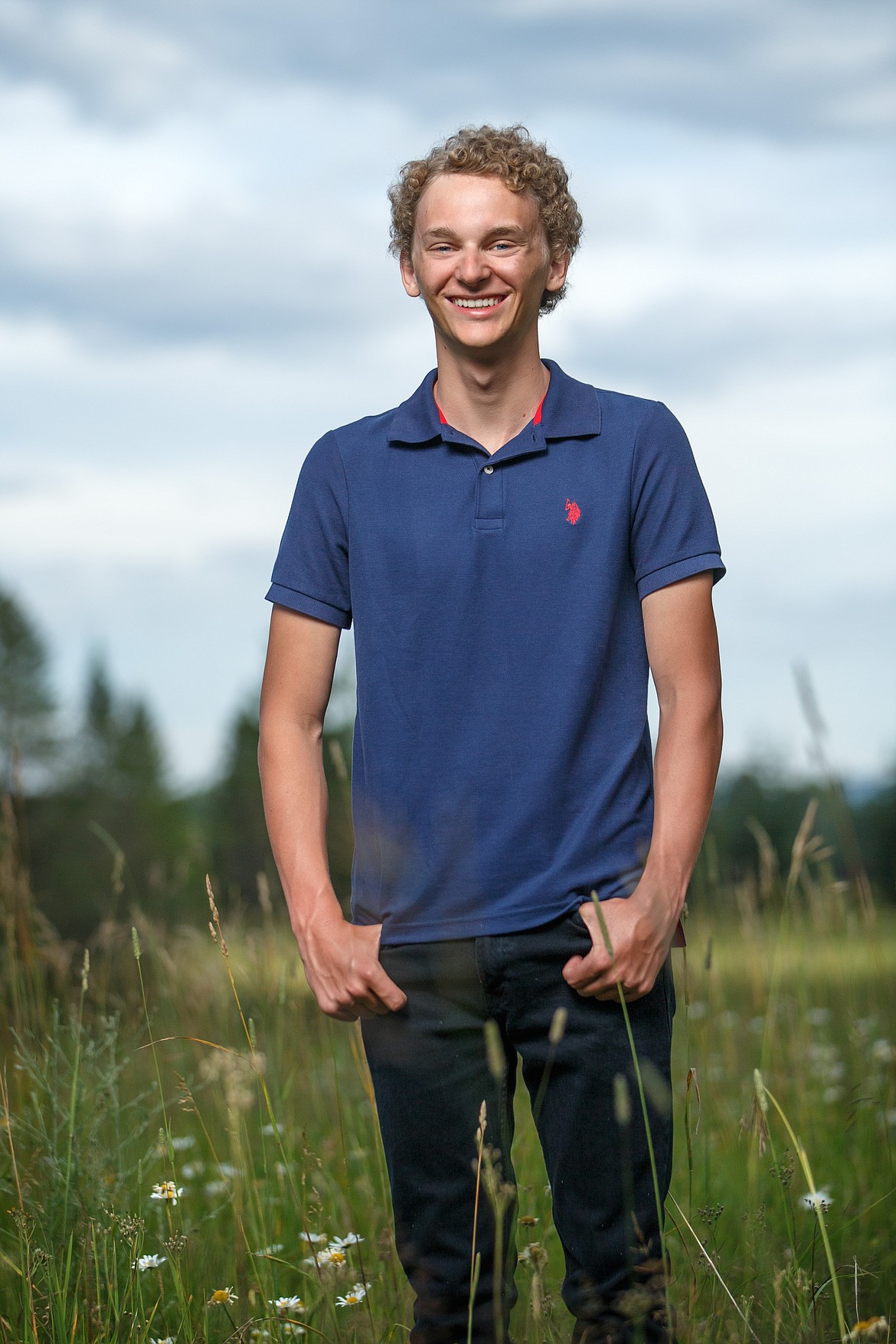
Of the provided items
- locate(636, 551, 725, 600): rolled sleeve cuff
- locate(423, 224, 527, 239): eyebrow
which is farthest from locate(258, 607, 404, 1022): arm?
locate(423, 224, 527, 239): eyebrow

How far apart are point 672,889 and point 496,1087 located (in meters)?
0.46

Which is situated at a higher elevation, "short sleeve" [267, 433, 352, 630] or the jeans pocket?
"short sleeve" [267, 433, 352, 630]

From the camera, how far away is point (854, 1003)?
16.5 ft

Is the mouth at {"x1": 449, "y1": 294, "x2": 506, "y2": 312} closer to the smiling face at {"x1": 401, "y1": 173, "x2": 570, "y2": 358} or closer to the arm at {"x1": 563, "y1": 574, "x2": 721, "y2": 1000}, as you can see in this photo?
the smiling face at {"x1": 401, "y1": 173, "x2": 570, "y2": 358}

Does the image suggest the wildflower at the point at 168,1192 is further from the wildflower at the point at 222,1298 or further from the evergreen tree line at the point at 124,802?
the evergreen tree line at the point at 124,802

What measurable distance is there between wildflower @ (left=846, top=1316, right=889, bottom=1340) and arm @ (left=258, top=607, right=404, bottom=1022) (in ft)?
2.92

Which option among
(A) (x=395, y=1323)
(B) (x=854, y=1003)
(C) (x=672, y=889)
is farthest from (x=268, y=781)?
(B) (x=854, y=1003)

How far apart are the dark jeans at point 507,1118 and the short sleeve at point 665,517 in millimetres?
615

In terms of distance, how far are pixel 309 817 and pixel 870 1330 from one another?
1227mm

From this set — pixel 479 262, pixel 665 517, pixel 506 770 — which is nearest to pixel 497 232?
pixel 479 262

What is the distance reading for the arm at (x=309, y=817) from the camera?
214 centimetres

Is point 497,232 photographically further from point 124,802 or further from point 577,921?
point 124,802

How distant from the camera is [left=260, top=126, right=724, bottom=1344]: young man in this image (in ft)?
6.93

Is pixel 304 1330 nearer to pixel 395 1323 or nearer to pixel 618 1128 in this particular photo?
pixel 395 1323
